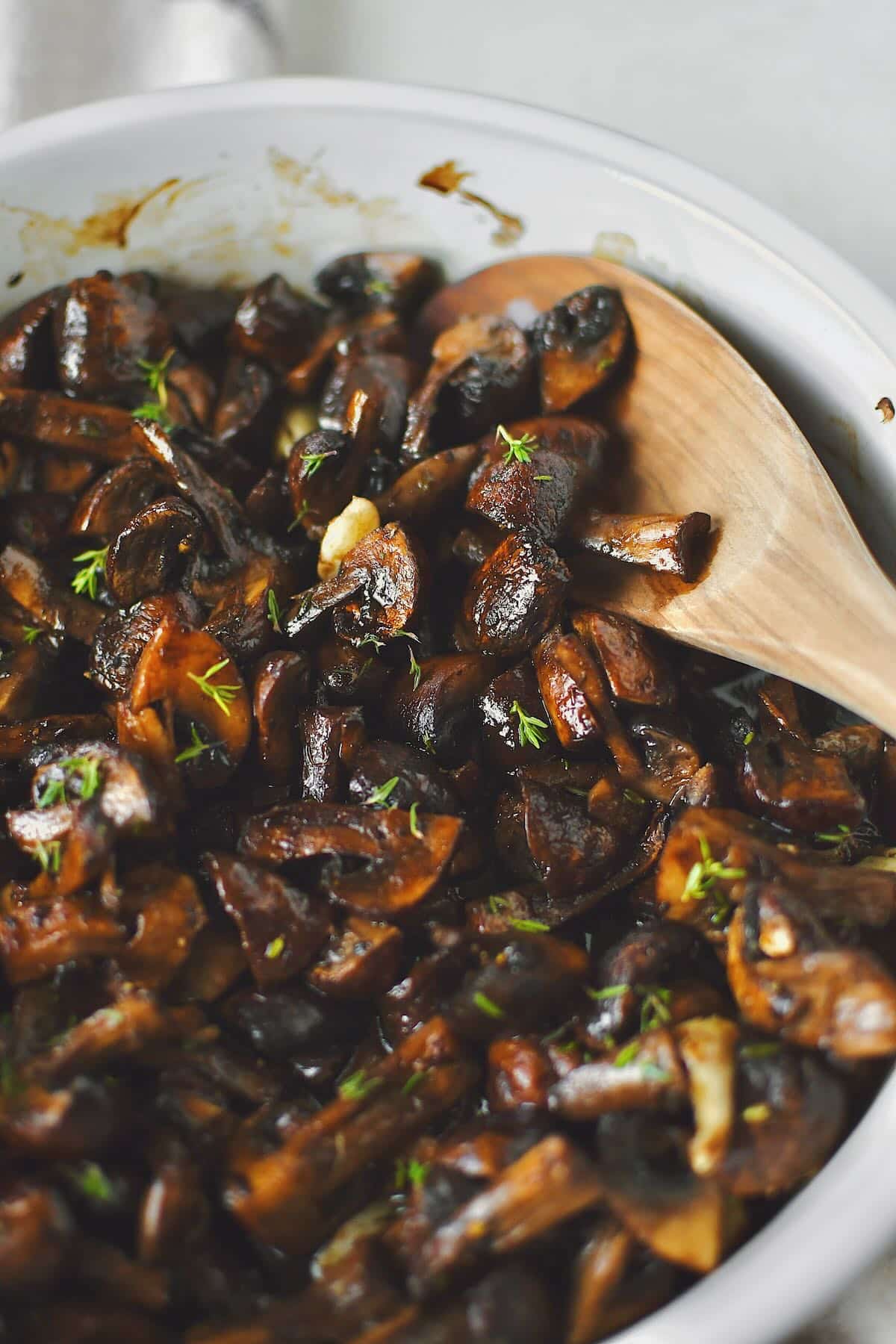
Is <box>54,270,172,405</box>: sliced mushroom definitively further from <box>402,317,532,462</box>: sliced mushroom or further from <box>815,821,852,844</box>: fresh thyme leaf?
<box>815,821,852,844</box>: fresh thyme leaf

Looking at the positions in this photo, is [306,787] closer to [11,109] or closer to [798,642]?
[798,642]

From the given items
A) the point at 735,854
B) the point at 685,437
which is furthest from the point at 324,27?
the point at 735,854

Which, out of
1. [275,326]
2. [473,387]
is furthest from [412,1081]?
[275,326]

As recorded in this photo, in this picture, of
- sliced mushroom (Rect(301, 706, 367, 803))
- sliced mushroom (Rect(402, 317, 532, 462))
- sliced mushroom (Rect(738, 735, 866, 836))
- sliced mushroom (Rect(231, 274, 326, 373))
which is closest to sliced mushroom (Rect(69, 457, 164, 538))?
sliced mushroom (Rect(231, 274, 326, 373))

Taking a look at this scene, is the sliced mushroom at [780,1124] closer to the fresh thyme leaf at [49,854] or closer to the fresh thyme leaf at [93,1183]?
the fresh thyme leaf at [93,1183]

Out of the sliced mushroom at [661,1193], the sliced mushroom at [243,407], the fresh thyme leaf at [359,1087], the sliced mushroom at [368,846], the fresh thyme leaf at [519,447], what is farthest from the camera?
the sliced mushroom at [243,407]

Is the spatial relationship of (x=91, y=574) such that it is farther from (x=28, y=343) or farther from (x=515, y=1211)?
(x=515, y=1211)

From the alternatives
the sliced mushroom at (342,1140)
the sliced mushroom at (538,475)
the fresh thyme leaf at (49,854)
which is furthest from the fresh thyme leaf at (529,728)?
the fresh thyme leaf at (49,854)
